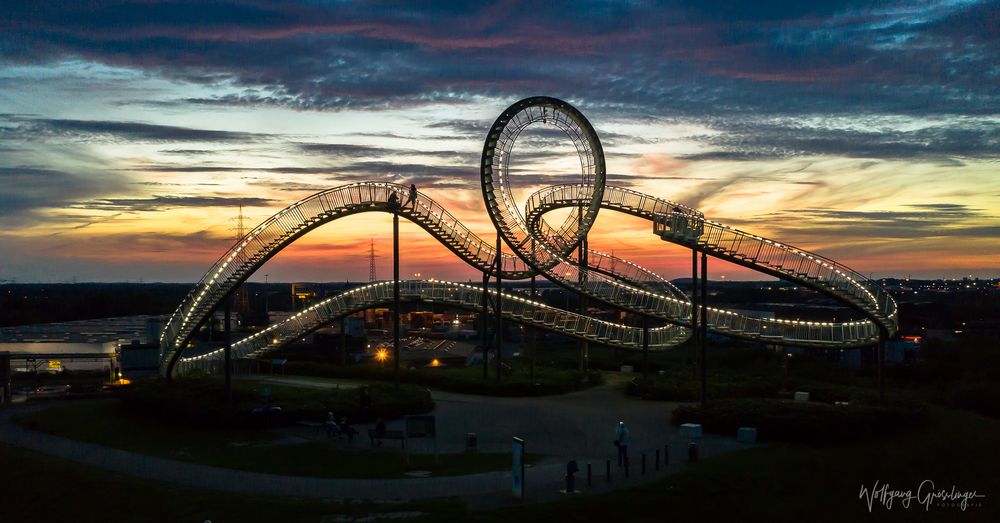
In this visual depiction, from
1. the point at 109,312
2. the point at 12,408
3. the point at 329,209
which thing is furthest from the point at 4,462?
the point at 109,312

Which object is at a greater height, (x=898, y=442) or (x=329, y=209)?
(x=329, y=209)

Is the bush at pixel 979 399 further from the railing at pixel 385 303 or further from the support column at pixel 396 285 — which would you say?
the support column at pixel 396 285

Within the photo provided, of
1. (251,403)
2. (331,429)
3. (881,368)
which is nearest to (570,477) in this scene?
(331,429)

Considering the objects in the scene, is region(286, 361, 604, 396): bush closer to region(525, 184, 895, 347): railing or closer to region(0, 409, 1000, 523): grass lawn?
region(525, 184, 895, 347): railing

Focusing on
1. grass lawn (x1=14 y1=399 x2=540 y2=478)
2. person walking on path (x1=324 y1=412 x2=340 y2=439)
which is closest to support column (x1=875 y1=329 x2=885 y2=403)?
grass lawn (x1=14 y1=399 x2=540 y2=478)

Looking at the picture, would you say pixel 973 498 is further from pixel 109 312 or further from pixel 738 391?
pixel 109 312

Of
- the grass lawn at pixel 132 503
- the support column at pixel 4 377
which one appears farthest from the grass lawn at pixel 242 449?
the support column at pixel 4 377
